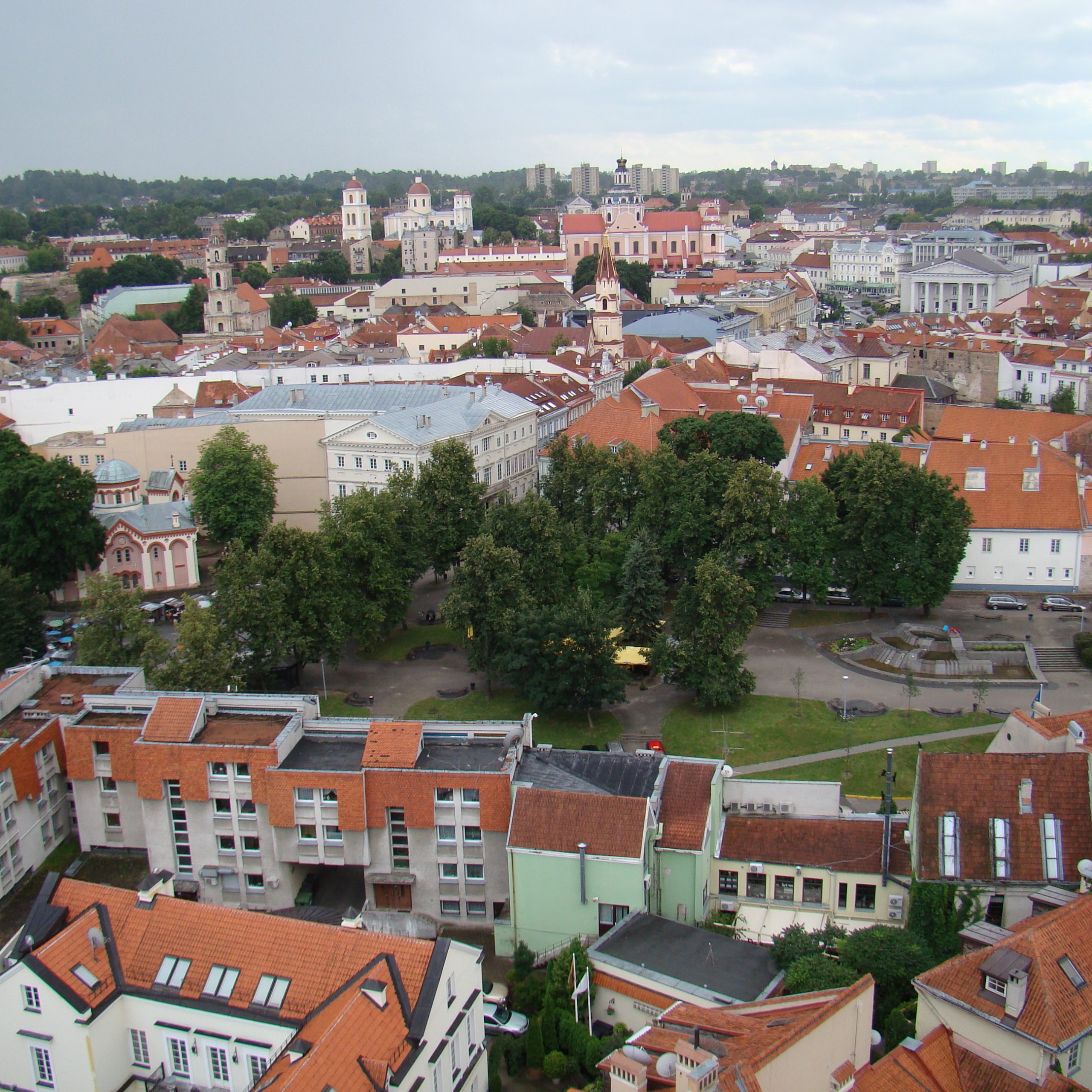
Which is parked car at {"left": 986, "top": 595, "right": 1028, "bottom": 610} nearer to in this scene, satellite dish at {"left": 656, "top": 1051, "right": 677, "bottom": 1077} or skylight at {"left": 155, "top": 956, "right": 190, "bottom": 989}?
satellite dish at {"left": 656, "top": 1051, "right": 677, "bottom": 1077}

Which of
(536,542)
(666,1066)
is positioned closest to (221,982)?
(666,1066)

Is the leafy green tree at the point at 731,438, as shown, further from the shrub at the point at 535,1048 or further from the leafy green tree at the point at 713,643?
the shrub at the point at 535,1048

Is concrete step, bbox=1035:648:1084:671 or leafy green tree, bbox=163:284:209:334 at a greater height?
leafy green tree, bbox=163:284:209:334

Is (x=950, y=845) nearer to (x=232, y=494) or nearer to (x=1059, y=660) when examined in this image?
(x=1059, y=660)

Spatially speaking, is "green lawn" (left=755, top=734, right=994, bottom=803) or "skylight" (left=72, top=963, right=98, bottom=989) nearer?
"skylight" (left=72, top=963, right=98, bottom=989)

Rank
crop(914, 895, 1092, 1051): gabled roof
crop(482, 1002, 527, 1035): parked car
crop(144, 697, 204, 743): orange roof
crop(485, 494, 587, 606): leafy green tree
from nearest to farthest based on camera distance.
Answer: crop(914, 895, 1092, 1051): gabled roof → crop(482, 1002, 527, 1035): parked car → crop(144, 697, 204, 743): orange roof → crop(485, 494, 587, 606): leafy green tree

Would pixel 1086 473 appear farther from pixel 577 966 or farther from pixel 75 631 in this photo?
pixel 75 631

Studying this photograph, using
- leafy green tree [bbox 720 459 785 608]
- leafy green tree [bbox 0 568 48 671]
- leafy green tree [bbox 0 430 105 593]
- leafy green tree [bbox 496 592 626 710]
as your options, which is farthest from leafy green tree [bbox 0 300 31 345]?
leafy green tree [bbox 496 592 626 710]

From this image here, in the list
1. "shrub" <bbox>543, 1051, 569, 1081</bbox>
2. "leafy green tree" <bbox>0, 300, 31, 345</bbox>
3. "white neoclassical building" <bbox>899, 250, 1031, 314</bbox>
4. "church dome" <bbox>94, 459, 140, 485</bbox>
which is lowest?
"shrub" <bbox>543, 1051, 569, 1081</bbox>

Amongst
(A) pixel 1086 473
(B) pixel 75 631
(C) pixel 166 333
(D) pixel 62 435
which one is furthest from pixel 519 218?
(B) pixel 75 631
